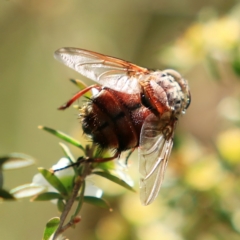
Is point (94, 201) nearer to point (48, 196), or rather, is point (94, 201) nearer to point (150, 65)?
point (48, 196)

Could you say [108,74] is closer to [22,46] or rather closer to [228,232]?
[228,232]

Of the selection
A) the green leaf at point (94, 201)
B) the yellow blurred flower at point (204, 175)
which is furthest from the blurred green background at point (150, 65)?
the green leaf at point (94, 201)

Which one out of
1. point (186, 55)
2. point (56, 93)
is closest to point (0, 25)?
point (56, 93)

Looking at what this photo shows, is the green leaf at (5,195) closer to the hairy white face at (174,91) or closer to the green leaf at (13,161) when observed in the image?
the green leaf at (13,161)

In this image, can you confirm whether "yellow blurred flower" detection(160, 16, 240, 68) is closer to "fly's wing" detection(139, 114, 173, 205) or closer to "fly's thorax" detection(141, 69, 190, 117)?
"fly's thorax" detection(141, 69, 190, 117)

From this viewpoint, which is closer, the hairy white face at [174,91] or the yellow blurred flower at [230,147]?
the hairy white face at [174,91]
